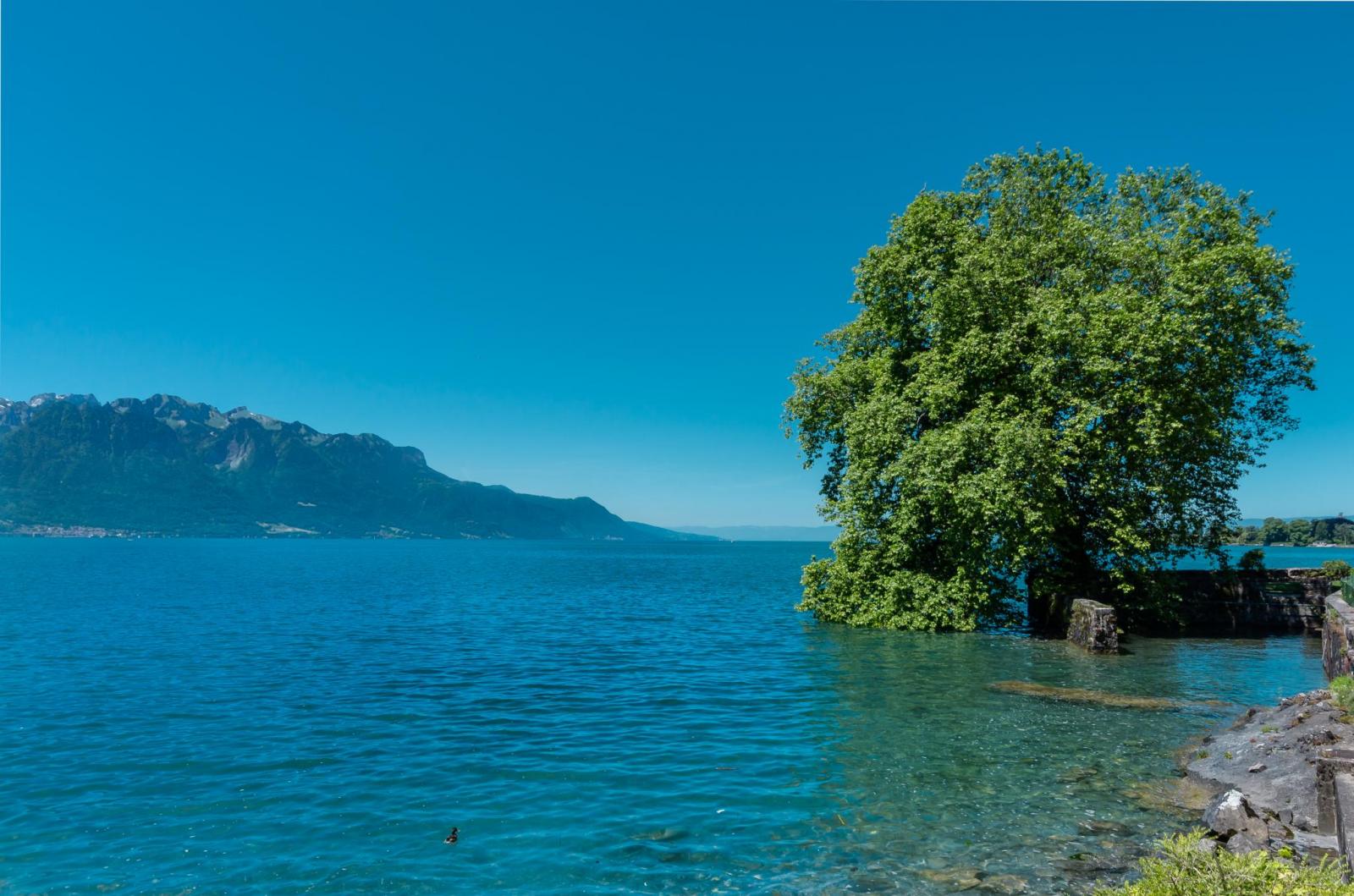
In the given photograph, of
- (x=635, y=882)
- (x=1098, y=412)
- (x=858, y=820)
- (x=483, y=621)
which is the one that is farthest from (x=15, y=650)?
(x=1098, y=412)

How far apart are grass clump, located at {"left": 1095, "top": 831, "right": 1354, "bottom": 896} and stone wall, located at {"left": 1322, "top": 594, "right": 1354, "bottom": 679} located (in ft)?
65.5

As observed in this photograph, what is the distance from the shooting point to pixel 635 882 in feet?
34.9

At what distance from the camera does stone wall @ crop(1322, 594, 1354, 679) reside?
69.2ft

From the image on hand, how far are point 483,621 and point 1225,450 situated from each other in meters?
40.2

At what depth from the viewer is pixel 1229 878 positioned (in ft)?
19.3

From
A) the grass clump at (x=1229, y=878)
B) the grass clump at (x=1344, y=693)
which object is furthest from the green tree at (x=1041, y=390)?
the grass clump at (x=1229, y=878)

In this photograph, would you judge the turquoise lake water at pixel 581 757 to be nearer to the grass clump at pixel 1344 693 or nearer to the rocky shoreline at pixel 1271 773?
the rocky shoreline at pixel 1271 773

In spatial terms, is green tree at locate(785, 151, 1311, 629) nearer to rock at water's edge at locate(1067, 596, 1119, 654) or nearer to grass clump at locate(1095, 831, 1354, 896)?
rock at water's edge at locate(1067, 596, 1119, 654)

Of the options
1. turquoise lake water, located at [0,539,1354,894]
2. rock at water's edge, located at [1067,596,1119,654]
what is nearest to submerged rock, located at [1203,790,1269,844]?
turquoise lake water, located at [0,539,1354,894]

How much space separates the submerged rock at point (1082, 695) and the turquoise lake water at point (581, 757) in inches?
22.9

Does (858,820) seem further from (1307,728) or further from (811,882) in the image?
(1307,728)

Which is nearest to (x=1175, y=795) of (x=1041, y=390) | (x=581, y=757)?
(x=581, y=757)

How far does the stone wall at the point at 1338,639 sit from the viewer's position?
2109 cm

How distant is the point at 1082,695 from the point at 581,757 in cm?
1507
